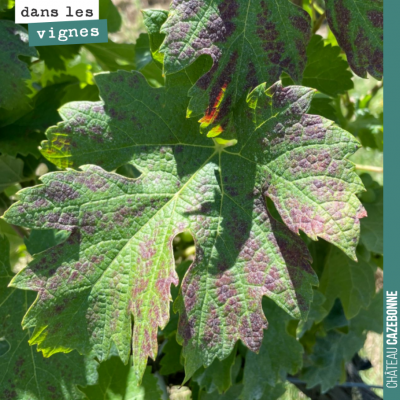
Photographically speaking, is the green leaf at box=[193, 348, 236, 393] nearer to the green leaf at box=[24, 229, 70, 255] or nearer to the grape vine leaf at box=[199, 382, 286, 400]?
the grape vine leaf at box=[199, 382, 286, 400]

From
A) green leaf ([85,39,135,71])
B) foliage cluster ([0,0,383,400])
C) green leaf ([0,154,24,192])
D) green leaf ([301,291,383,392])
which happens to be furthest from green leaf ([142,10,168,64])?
green leaf ([301,291,383,392])

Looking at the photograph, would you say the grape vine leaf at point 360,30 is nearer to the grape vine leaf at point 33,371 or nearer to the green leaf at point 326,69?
the green leaf at point 326,69

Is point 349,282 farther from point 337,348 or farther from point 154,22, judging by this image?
point 154,22

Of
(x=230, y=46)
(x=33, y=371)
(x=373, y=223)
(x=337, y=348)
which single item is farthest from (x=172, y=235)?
(x=337, y=348)

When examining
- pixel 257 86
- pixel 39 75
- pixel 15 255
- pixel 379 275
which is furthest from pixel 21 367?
pixel 379 275

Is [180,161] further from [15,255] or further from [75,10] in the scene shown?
[15,255]

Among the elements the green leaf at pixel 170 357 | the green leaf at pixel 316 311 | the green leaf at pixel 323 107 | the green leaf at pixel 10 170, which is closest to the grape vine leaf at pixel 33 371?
the green leaf at pixel 170 357
